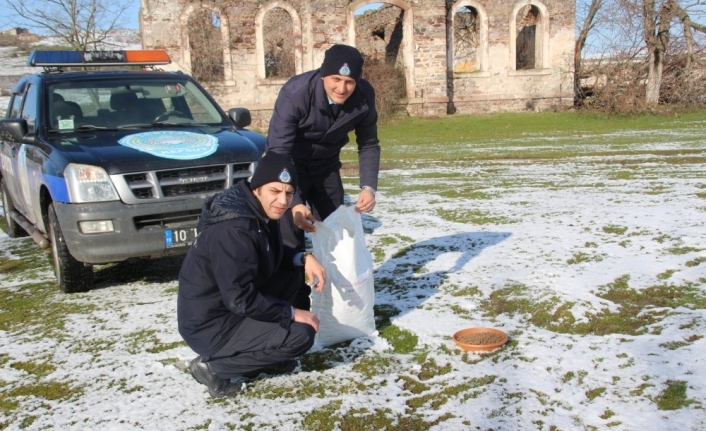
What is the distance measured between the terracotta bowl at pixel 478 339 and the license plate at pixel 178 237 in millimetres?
2405

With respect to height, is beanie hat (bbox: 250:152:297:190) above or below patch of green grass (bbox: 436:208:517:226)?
above

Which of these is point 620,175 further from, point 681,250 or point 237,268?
point 237,268

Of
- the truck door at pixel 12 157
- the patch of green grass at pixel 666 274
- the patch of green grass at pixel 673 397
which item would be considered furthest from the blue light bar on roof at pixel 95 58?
the patch of green grass at pixel 673 397

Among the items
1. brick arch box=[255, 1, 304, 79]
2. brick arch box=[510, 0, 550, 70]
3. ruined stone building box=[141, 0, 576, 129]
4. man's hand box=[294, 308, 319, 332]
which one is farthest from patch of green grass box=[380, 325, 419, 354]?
brick arch box=[510, 0, 550, 70]

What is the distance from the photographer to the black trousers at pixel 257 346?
344 cm

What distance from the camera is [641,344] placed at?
384 centimetres

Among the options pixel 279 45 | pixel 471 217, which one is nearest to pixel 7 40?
pixel 279 45

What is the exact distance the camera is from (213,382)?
3529mm

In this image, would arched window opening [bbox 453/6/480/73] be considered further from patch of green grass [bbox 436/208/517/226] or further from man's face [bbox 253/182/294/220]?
man's face [bbox 253/182/294/220]

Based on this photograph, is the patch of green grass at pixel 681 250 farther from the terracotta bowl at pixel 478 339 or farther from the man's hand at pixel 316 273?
the man's hand at pixel 316 273

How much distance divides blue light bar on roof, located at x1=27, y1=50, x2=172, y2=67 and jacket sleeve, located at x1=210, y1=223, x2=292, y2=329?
456cm

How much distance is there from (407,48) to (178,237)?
20.3m

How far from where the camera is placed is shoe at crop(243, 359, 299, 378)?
11.9 feet

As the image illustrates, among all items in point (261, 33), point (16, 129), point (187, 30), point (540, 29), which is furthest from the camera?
point (540, 29)
